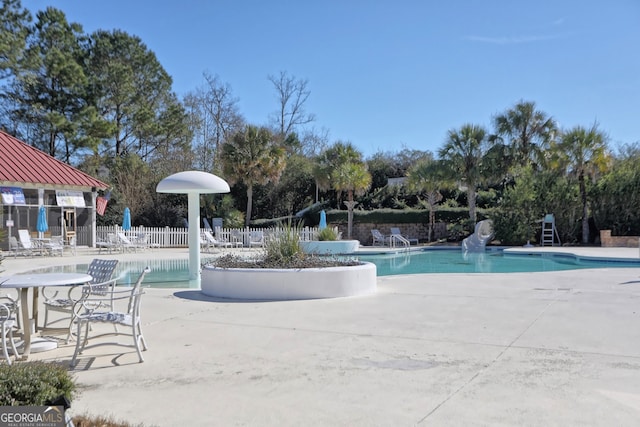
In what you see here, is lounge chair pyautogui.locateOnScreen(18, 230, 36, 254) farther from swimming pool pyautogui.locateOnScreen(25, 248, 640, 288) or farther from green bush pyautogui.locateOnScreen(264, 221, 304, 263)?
green bush pyautogui.locateOnScreen(264, 221, 304, 263)

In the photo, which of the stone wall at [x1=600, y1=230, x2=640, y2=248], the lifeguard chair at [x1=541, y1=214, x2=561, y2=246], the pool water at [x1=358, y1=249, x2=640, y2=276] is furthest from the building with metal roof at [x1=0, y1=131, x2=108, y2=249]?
the stone wall at [x1=600, y1=230, x2=640, y2=248]

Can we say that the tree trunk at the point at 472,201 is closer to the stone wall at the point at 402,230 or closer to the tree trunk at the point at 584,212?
the stone wall at the point at 402,230

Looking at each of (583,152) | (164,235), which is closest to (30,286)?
(164,235)

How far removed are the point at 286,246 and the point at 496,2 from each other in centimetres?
876

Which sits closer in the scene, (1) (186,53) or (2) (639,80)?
(2) (639,80)

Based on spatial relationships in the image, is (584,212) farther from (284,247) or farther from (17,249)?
(17,249)

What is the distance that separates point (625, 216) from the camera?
23766mm

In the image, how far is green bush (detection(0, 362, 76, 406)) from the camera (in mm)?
2715

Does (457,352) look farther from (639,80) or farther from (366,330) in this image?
(639,80)

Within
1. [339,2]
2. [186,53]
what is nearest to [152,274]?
[339,2]

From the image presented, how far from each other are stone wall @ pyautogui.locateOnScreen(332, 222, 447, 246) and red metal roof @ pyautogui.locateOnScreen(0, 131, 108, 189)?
13122mm

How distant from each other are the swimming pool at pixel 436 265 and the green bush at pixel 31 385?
804 centimetres

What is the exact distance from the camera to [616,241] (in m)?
23.1
